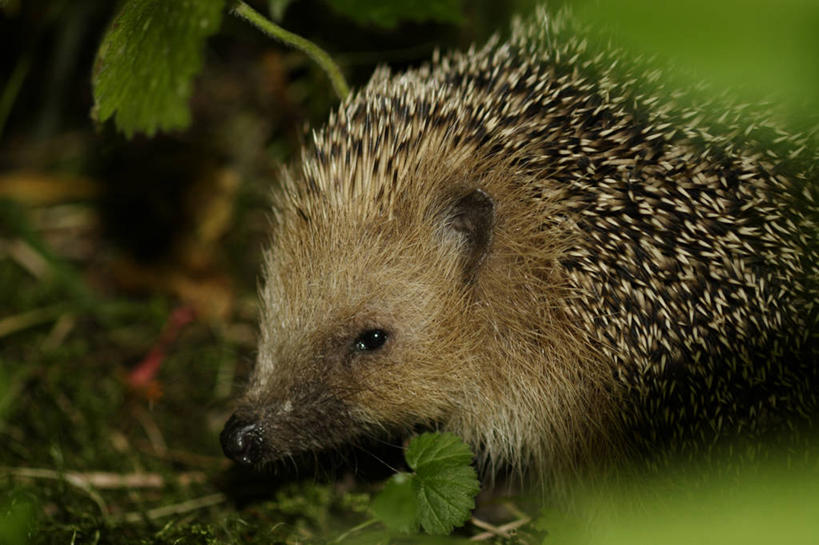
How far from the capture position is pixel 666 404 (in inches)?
79.7

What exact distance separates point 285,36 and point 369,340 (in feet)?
2.82

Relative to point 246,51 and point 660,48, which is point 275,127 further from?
point 660,48

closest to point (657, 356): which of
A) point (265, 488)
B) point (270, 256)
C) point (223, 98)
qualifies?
point (270, 256)

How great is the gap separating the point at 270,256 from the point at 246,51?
74.1 inches

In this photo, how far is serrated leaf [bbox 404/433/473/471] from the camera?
77.7 inches

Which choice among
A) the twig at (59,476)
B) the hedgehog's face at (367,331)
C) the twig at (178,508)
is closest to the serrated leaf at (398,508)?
the hedgehog's face at (367,331)

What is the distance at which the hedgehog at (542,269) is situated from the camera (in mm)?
1937

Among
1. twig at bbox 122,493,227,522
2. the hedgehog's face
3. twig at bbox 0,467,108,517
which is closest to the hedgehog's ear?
the hedgehog's face

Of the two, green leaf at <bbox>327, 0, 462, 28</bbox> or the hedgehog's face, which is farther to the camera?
green leaf at <bbox>327, 0, 462, 28</bbox>

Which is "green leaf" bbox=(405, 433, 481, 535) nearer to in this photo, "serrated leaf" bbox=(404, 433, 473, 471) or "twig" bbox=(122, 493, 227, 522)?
"serrated leaf" bbox=(404, 433, 473, 471)

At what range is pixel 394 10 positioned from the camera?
8.39ft

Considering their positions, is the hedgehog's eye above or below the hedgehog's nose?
above

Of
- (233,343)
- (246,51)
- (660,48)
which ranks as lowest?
(233,343)

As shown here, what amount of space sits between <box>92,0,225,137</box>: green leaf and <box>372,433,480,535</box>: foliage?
3.46 ft
